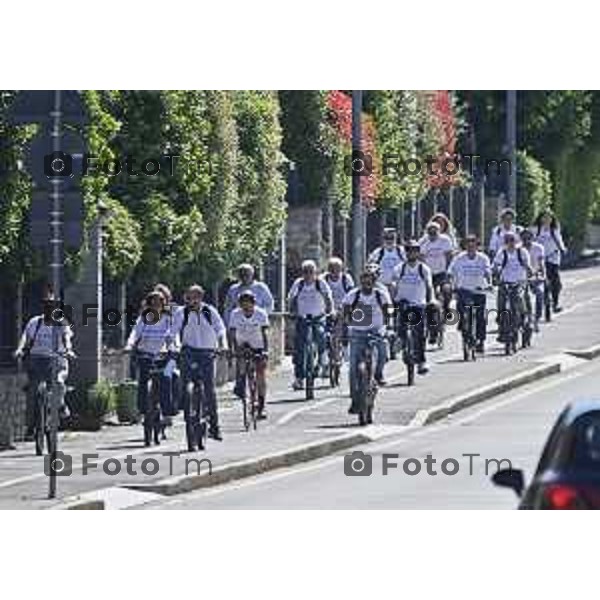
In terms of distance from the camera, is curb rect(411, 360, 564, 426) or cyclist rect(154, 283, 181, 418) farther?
curb rect(411, 360, 564, 426)

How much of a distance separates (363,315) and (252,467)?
480cm

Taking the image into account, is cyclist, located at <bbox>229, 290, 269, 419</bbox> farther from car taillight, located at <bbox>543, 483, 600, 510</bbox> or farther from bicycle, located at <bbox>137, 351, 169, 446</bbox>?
car taillight, located at <bbox>543, 483, 600, 510</bbox>

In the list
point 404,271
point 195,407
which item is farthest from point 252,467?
point 404,271

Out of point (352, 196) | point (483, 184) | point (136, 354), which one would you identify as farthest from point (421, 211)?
point (136, 354)

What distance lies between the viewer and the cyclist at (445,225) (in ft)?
148

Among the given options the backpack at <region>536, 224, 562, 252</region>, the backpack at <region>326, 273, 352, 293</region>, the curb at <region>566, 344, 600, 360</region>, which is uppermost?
the backpack at <region>536, 224, 562, 252</region>

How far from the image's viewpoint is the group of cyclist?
33969 mm

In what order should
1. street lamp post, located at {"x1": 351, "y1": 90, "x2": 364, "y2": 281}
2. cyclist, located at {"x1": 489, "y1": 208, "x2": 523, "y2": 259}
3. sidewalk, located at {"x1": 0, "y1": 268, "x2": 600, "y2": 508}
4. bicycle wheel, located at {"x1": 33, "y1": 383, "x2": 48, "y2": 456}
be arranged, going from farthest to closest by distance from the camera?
cyclist, located at {"x1": 489, "y1": 208, "x2": 523, "y2": 259}, street lamp post, located at {"x1": 351, "y1": 90, "x2": 364, "y2": 281}, bicycle wheel, located at {"x1": 33, "y1": 383, "x2": 48, "y2": 456}, sidewalk, located at {"x1": 0, "y1": 268, "x2": 600, "y2": 508}

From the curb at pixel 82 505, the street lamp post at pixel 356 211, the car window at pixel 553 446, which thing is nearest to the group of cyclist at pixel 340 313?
the street lamp post at pixel 356 211

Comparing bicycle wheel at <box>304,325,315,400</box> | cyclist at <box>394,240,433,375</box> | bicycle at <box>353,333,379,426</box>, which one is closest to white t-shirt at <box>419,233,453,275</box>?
cyclist at <box>394,240,433,375</box>

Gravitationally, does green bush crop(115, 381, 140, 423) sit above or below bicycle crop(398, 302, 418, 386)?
below

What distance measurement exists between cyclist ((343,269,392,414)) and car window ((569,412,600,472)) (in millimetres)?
16137

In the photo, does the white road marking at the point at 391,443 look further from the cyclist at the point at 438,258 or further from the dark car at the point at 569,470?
the dark car at the point at 569,470

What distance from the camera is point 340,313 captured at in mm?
39125
